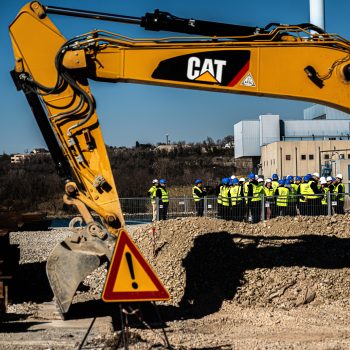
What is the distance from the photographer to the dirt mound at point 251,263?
11.8m

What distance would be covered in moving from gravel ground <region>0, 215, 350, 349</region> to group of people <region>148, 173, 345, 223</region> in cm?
349

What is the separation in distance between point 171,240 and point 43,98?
5240 millimetres

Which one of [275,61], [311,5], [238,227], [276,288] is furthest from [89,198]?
[311,5]

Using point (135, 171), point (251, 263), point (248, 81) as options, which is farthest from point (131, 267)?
point (135, 171)

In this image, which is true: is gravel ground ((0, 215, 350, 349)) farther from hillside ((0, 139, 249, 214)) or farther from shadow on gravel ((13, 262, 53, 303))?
hillside ((0, 139, 249, 214))

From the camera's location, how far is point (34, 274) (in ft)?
44.7

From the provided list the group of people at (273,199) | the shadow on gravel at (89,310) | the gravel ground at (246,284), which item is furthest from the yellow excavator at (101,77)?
the group of people at (273,199)

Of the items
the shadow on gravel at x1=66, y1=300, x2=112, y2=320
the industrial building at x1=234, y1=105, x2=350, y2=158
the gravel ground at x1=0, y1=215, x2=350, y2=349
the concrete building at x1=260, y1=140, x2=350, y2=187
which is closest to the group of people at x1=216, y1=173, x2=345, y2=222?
the gravel ground at x1=0, y1=215, x2=350, y2=349

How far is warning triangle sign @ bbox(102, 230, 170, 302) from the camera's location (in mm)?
7426

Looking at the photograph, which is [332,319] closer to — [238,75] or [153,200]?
[238,75]

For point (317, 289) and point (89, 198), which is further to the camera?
point (317, 289)

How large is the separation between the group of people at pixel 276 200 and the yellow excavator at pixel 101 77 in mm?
9071

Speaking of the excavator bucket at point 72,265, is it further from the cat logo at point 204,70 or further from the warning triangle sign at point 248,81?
the warning triangle sign at point 248,81

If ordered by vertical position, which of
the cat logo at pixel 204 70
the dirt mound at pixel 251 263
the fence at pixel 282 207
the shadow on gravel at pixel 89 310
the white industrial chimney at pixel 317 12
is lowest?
the shadow on gravel at pixel 89 310
